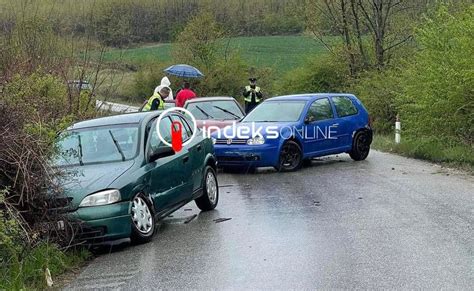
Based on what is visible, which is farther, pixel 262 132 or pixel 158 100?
pixel 158 100

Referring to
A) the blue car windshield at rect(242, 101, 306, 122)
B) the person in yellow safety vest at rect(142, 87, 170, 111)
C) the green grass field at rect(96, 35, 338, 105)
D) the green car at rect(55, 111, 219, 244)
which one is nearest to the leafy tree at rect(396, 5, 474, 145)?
the blue car windshield at rect(242, 101, 306, 122)

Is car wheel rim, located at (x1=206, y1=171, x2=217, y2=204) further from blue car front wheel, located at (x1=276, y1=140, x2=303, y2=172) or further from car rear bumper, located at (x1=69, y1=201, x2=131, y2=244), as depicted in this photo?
blue car front wheel, located at (x1=276, y1=140, x2=303, y2=172)

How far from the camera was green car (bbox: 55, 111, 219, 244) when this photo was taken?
26.7 ft

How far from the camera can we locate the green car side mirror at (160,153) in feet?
30.1

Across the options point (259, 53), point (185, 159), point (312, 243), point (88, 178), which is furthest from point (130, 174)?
point (259, 53)

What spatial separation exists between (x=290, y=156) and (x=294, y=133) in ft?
1.65

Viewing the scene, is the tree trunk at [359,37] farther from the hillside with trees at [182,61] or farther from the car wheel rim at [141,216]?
the car wheel rim at [141,216]

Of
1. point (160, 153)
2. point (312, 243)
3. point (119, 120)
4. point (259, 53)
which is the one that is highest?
point (259, 53)

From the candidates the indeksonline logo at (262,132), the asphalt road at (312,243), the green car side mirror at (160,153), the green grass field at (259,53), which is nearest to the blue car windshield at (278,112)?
the indeksonline logo at (262,132)

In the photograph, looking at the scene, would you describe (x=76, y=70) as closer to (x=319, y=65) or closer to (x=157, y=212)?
(x=157, y=212)

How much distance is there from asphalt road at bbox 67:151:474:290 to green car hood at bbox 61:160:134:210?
2.66 feet

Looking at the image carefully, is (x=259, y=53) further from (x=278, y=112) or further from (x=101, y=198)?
(x=101, y=198)

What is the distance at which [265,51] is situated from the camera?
169 feet

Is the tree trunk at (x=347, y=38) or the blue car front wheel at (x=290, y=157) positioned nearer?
the blue car front wheel at (x=290, y=157)
